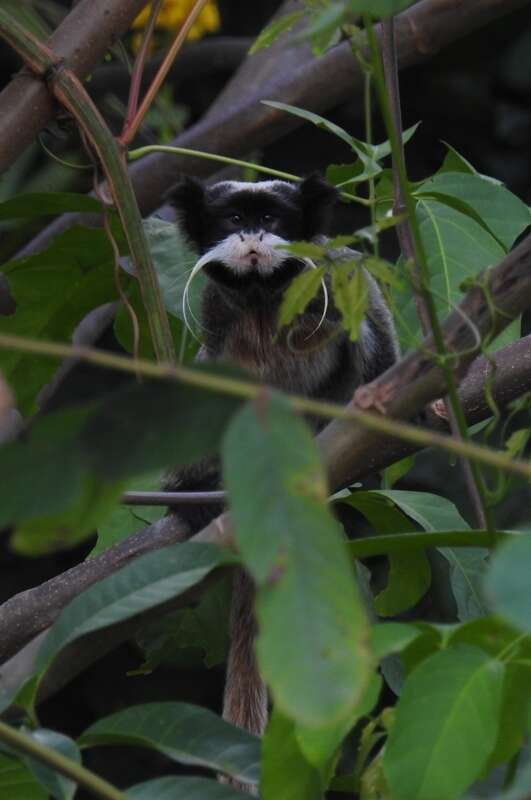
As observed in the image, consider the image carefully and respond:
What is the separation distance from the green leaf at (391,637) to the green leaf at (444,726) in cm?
2

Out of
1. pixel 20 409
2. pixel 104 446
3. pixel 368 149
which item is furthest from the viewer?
pixel 20 409

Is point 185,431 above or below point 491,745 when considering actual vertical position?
above

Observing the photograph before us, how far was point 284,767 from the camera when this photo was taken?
0.93 meters

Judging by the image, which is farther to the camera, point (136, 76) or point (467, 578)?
point (136, 76)

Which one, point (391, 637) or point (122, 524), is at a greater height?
point (391, 637)

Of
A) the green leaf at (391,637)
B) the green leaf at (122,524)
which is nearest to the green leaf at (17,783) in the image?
the green leaf at (391,637)

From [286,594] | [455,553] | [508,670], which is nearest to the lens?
[286,594]

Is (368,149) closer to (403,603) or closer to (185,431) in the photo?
(403,603)

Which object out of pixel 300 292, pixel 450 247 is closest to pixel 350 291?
pixel 300 292

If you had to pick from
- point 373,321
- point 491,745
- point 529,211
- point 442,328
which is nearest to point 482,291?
point 442,328

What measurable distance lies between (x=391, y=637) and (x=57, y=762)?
0.22 metres

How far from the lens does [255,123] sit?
259 cm

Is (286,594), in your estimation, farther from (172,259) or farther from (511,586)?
(172,259)

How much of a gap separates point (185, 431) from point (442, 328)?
13.3 inches
